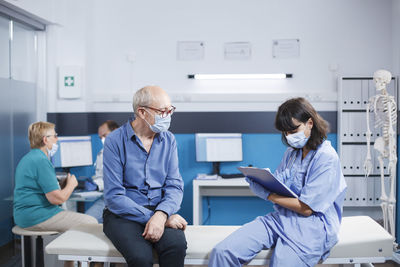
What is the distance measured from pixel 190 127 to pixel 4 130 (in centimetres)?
170

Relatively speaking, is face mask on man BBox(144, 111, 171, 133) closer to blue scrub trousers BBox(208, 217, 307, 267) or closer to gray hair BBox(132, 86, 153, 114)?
gray hair BBox(132, 86, 153, 114)

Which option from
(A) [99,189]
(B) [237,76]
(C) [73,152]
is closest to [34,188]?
(A) [99,189]

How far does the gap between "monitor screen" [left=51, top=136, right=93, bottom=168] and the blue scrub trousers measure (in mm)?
2257

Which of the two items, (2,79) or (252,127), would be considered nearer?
(2,79)

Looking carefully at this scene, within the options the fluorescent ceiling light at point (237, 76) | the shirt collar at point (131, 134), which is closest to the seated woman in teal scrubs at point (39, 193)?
the shirt collar at point (131, 134)

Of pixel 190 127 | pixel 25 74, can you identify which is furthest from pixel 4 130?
pixel 190 127

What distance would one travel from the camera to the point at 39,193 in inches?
102

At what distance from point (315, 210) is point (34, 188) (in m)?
1.76

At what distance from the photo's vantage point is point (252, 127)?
13.1 ft

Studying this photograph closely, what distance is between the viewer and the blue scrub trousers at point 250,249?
1.79 meters

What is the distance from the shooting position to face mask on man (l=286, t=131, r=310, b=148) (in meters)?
1.94

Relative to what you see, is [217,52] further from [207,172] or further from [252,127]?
[207,172]

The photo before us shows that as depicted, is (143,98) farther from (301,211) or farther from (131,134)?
(301,211)

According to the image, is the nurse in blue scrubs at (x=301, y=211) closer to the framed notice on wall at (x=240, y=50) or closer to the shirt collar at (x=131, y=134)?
the shirt collar at (x=131, y=134)
